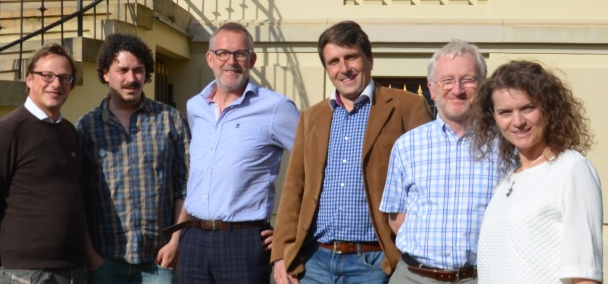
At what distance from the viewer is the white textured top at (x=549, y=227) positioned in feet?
11.1

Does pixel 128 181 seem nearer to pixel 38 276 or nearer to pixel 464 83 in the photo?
pixel 38 276

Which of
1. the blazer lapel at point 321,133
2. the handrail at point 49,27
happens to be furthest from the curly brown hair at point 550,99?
the handrail at point 49,27

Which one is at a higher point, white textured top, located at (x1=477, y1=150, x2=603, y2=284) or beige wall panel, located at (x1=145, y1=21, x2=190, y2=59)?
beige wall panel, located at (x1=145, y1=21, x2=190, y2=59)

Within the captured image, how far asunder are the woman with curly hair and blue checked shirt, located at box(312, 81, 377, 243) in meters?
0.89

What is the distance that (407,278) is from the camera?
4.30m

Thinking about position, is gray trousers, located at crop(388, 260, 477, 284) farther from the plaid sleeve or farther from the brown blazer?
the plaid sleeve

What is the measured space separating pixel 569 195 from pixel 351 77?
155 cm

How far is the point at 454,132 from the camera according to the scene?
4.32m

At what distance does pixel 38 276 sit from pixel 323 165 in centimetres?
151

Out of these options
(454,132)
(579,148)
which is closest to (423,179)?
(454,132)

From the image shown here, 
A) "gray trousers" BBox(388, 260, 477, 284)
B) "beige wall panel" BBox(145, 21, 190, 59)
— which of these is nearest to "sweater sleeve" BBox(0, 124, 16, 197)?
"gray trousers" BBox(388, 260, 477, 284)

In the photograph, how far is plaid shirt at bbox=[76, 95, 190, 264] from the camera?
16.8 feet

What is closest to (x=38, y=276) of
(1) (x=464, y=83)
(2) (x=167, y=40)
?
(1) (x=464, y=83)

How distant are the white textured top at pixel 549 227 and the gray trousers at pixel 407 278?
0.40 meters
